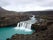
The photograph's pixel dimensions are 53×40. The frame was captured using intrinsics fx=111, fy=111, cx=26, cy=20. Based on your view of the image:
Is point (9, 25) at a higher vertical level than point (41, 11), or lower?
lower

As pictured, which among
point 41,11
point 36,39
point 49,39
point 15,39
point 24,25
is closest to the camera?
point 49,39

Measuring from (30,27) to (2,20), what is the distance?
11472mm

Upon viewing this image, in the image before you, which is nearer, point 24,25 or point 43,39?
point 43,39

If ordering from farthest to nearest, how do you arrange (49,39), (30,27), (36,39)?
(30,27), (36,39), (49,39)

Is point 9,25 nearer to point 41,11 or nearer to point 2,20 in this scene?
point 2,20

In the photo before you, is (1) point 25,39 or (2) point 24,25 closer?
(1) point 25,39

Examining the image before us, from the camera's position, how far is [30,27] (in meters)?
31.2

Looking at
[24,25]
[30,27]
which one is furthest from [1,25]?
[30,27]

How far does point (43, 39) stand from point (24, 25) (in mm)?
20732

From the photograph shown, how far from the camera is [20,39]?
1440cm

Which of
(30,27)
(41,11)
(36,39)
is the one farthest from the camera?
(41,11)

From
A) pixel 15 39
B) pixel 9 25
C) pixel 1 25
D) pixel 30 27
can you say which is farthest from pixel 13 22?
pixel 15 39

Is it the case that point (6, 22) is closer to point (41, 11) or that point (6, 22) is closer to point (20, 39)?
point (20, 39)

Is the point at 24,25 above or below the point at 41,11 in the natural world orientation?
below
